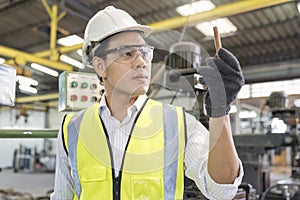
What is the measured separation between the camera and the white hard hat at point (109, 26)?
0.97 meters

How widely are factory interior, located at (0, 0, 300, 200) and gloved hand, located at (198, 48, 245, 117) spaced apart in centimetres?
17

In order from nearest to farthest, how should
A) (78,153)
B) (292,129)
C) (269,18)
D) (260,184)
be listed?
(78,153) < (260,184) < (292,129) < (269,18)

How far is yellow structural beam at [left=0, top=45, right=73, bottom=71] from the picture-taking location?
4805 millimetres

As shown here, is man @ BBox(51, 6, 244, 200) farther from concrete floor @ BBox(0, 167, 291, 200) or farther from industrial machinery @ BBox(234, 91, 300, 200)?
concrete floor @ BBox(0, 167, 291, 200)

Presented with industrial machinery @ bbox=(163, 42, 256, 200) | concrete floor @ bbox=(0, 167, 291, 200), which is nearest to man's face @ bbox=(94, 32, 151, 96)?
industrial machinery @ bbox=(163, 42, 256, 200)

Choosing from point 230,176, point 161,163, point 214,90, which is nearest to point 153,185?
point 161,163

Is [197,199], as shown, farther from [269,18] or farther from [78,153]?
[269,18]

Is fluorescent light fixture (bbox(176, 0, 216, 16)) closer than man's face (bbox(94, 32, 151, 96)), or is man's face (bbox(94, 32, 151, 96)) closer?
man's face (bbox(94, 32, 151, 96))

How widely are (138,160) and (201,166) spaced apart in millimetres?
182

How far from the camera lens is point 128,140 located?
3.07 ft

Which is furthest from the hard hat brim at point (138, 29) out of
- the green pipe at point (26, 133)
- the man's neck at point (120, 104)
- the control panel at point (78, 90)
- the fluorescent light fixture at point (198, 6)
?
the fluorescent light fixture at point (198, 6)

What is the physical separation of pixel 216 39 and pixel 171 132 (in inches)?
11.3

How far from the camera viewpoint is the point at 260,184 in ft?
9.04

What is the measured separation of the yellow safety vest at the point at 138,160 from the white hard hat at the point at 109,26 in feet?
0.83
